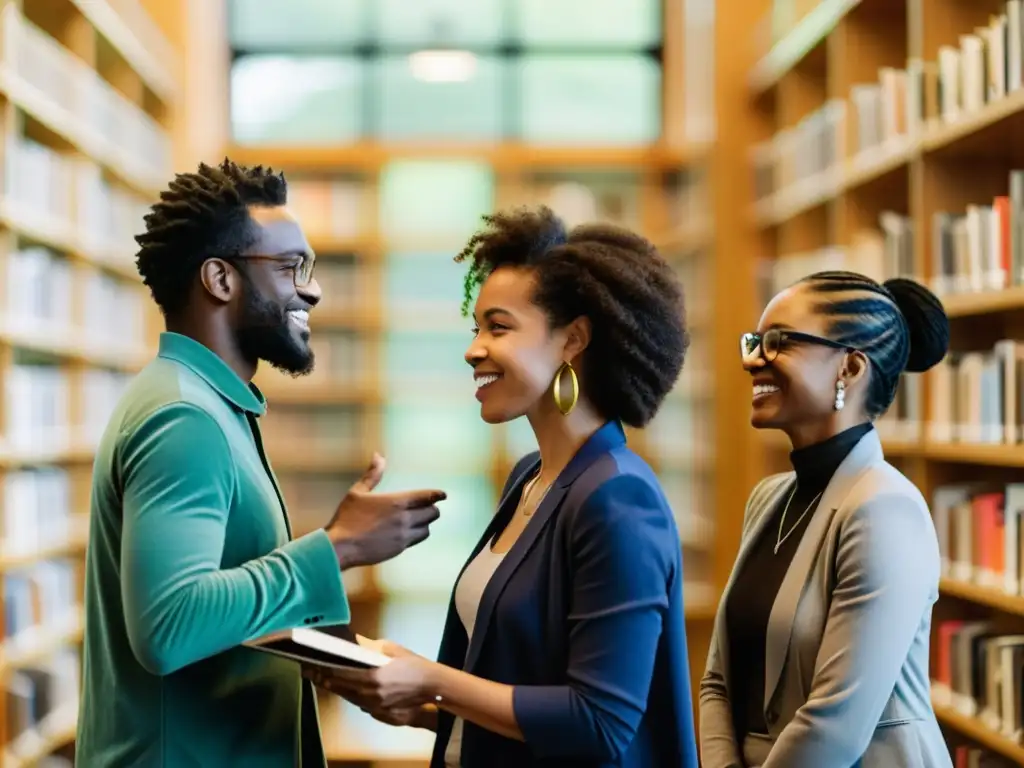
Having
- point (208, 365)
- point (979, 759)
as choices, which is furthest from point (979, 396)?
point (208, 365)

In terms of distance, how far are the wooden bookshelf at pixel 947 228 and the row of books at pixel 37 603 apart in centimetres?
300

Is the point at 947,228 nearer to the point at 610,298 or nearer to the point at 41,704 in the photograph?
the point at 610,298

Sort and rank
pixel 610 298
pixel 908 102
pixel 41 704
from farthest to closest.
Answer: pixel 41 704, pixel 908 102, pixel 610 298

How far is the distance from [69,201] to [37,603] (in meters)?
1.60

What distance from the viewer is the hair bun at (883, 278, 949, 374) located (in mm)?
2170

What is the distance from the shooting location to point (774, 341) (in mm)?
2066

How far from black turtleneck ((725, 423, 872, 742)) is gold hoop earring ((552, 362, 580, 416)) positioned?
47cm

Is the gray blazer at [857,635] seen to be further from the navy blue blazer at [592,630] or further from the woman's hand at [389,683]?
the woman's hand at [389,683]

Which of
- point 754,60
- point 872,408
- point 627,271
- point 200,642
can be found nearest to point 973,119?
point 872,408

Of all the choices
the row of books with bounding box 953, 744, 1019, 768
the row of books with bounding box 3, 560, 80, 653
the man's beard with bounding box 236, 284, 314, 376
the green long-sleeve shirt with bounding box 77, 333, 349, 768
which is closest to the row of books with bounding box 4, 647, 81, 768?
the row of books with bounding box 3, 560, 80, 653

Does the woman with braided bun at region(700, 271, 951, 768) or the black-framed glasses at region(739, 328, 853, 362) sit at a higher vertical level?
the black-framed glasses at region(739, 328, 853, 362)

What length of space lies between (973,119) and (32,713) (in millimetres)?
3566

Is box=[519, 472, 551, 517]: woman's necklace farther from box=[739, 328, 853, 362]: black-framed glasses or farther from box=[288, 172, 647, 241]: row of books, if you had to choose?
box=[288, 172, 647, 241]: row of books

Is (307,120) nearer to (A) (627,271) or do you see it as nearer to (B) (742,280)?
(B) (742,280)
